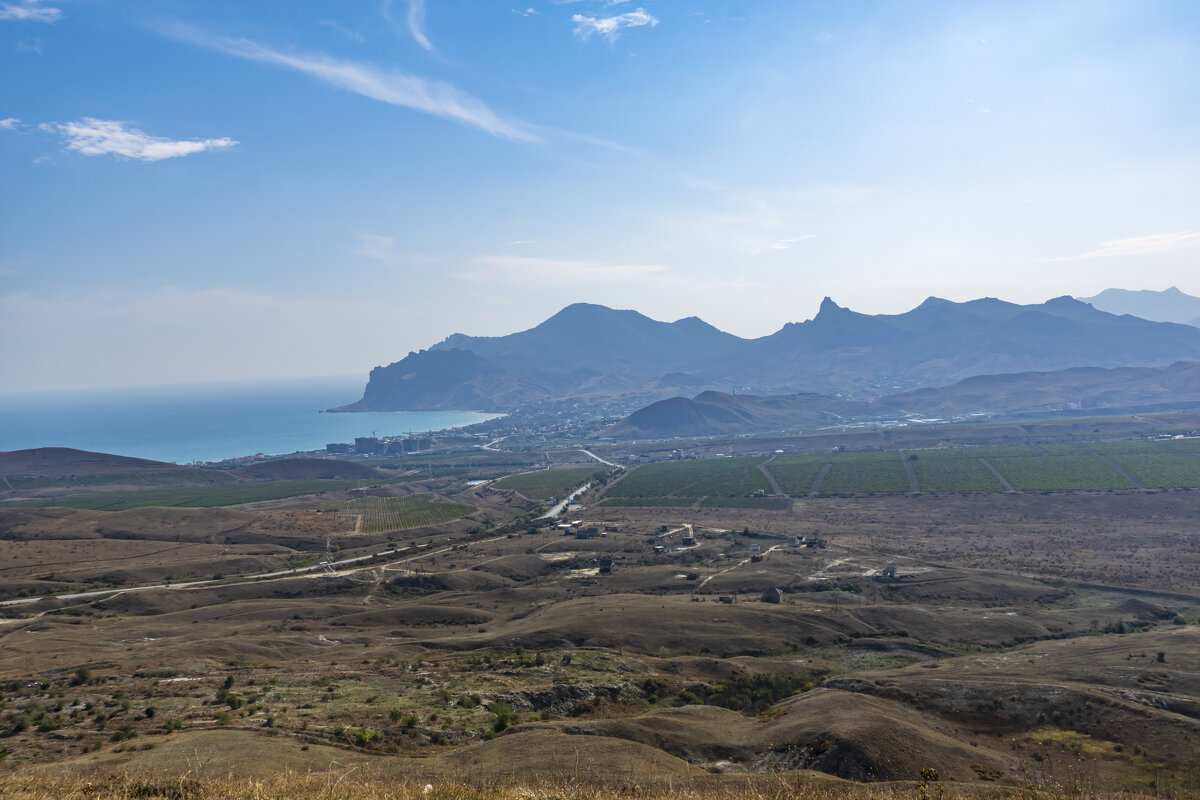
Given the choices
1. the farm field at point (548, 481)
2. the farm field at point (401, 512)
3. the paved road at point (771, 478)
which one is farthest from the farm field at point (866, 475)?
the farm field at point (401, 512)

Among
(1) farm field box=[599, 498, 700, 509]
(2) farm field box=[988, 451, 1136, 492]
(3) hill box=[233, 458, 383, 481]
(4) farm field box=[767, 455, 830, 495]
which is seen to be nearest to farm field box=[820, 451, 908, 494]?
(4) farm field box=[767, 455, 830, 495]

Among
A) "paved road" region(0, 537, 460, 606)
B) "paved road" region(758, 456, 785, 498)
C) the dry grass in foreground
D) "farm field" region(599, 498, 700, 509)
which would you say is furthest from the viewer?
"paved road" region(758, 456, 785, 498)

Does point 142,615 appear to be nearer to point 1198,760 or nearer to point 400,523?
point 400,523

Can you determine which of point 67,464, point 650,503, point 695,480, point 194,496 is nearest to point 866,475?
point 695,480

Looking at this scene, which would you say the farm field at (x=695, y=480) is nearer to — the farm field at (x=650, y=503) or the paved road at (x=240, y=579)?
the farm field at (x=650, y=503)

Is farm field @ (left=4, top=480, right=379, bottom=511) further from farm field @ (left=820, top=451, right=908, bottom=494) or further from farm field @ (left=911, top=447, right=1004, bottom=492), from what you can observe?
farm field @ (left=911, top=447, right=1004, bottom=492)

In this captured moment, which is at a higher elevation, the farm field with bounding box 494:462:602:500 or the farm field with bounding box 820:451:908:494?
the farm field with bounding box 494:462:602:500

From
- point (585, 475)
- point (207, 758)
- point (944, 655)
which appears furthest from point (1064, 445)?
point (207, 758)
